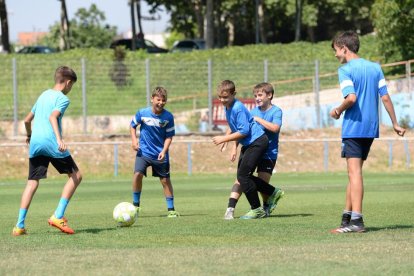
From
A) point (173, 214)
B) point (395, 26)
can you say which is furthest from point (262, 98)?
point (395, 26)

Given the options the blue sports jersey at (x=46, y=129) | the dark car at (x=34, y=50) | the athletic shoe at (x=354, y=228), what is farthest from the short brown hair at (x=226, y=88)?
the dark car at (x=34, y=50)

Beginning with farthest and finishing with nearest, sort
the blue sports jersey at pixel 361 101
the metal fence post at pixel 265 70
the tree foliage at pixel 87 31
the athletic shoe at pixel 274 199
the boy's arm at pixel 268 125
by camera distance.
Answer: the tree foliage at pixel 87 31 → the metal fence post at pixel 265 70 → the athletic shoe at pixel 274 199 → the boy's arm at pixel 268 125 → the blue sports jersey at pixel 361 101

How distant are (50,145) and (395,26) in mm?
31738

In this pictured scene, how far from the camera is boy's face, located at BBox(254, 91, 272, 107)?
14.4m

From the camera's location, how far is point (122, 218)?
13281 millimetres

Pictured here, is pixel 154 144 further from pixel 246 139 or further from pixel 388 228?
pixel 388 228

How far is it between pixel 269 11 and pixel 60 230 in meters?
64.8

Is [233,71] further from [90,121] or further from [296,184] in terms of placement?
[296,184]

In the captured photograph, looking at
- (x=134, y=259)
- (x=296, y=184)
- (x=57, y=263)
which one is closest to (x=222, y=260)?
(x=134, y=259)

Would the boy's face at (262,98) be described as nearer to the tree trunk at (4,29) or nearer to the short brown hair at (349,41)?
the short brown hair at (349,41)

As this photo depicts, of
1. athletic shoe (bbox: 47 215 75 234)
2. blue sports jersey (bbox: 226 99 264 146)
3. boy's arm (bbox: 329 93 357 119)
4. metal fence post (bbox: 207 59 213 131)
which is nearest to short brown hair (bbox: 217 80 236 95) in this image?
blue sports jersey (bbox: 226 99 264 146)

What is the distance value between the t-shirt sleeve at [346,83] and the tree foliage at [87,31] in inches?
3278

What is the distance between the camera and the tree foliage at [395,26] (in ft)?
138

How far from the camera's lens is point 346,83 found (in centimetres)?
1144
